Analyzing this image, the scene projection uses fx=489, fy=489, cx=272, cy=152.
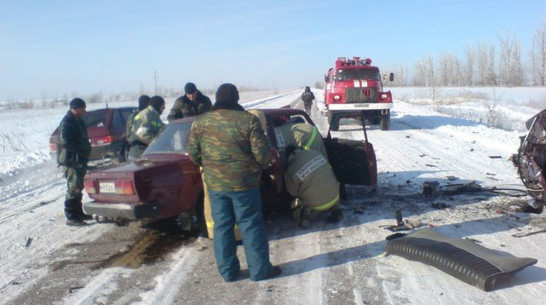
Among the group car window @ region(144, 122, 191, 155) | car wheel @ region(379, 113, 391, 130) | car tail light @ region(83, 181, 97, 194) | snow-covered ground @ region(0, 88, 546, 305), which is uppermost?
car window @ region(144, 122, 191, 155)

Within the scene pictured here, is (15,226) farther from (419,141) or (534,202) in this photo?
(419,141)

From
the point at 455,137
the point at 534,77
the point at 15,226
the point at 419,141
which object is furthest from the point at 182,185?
the point at 534,77

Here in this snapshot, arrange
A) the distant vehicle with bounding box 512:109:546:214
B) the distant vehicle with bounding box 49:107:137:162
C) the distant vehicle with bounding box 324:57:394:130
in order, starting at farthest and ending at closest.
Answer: the distant vehicle with bounding box 324:57:394:130
the distant vehicle with bounding box 49:107:137:162
the distant vehicle with bounding box 512:109:546:214

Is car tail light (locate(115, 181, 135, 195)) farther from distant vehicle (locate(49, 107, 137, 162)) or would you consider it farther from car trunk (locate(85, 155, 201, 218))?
distant vehicle (locate(49, 107, 137, 162))

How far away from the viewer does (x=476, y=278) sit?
400cm

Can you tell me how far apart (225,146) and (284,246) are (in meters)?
1.62

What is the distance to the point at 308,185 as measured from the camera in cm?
597

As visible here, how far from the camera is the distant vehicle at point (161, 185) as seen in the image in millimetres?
5336

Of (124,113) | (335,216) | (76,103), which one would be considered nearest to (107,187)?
(76,103)

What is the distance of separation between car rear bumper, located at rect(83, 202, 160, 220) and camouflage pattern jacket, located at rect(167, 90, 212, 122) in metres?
3.09

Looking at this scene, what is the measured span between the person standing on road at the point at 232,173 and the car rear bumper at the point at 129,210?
1077mm

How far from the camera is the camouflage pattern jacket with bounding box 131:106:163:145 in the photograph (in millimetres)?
7758

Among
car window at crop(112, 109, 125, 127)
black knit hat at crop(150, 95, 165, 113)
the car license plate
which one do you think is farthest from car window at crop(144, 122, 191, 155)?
car window at crop(112, 109, 125, 127)

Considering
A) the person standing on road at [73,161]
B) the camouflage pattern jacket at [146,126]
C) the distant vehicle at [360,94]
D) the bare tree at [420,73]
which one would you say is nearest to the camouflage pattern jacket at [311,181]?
the camouflage pattern jacket at [146,126]
